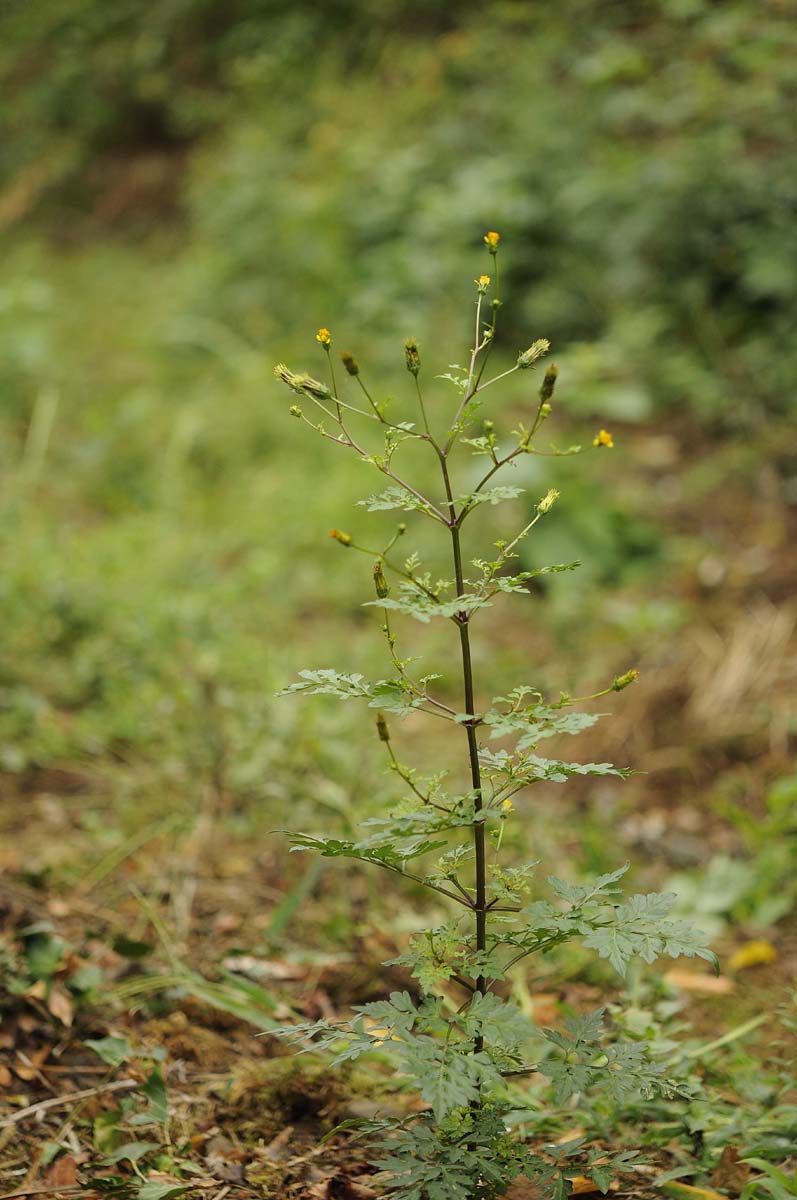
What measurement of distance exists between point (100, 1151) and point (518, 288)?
4.63 meters

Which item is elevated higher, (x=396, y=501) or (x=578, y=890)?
(x=396, y=501)

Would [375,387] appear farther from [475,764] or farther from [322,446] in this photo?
[475,764]

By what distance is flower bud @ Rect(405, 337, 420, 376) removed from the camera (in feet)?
3.84

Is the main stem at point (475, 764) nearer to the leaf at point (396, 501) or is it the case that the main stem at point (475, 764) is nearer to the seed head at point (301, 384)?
the leaf at point (396, 501)

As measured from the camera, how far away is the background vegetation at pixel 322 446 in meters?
2.56

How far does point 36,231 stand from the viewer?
8.10 metres

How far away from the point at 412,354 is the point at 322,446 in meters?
3.75

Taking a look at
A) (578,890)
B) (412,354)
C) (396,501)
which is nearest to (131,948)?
(578,890)

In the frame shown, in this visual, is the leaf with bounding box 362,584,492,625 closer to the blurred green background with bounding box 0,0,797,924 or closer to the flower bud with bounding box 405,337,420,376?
the flower bud with bounding box 405,337,420,376

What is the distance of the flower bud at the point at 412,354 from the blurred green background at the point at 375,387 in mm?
1320

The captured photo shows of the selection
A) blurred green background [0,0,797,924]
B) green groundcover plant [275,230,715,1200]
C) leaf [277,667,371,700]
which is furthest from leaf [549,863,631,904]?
blurred green background [0,0,797,924]

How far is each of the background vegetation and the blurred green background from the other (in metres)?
0.02

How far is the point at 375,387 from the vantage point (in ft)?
16.5

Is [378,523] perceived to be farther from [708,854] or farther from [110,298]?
[110,298]
